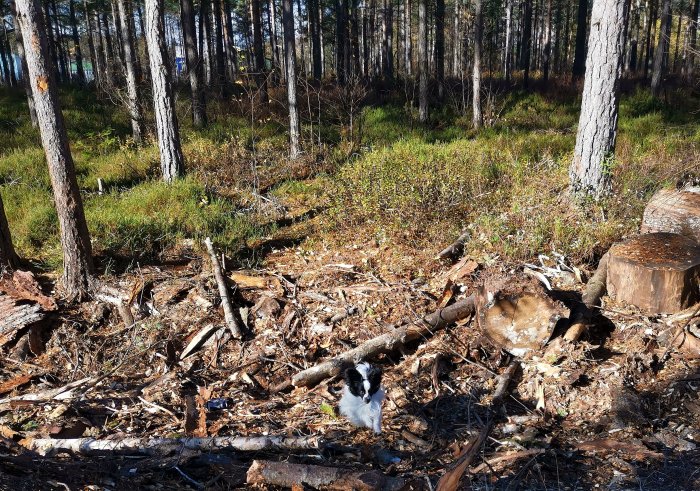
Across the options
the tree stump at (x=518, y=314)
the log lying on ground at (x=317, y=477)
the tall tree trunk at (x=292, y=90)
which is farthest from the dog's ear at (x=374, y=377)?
the tall tree trunk at (x=292, y=90)

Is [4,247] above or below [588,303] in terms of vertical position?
above

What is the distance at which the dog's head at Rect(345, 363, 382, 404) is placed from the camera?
383 cm

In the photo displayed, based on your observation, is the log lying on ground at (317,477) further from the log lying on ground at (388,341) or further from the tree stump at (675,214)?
the tree stump at (675,214)

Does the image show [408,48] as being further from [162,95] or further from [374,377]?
[374,377]

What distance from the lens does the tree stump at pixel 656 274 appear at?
4.37 metres

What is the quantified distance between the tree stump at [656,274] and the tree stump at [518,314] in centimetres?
76

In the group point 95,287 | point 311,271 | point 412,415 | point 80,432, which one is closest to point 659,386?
point 412,415

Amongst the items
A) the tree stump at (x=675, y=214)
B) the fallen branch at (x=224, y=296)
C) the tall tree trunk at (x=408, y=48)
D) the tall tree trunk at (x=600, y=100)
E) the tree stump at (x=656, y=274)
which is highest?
the tall tree trunk at (x=408, y=48)

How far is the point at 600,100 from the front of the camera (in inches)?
255

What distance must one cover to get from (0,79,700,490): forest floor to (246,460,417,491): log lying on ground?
0.72ft

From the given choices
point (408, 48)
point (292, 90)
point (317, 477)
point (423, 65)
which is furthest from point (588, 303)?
point (408, 48)

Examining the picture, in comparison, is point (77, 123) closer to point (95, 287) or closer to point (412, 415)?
point (95, 287)

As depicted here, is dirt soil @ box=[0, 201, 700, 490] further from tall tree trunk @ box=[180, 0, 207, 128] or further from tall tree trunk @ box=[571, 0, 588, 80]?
tall tree trunk @ box=[571, 0, 588, 80]

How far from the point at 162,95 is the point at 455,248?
6.06 metres
